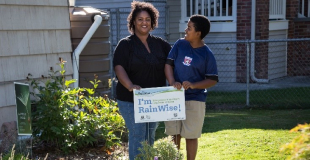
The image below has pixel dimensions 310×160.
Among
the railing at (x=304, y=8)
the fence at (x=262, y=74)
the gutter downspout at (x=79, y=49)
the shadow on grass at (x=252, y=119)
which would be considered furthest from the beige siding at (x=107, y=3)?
the gutter downspout at (x=79, y=49)

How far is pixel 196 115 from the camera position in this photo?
5148 millimetres

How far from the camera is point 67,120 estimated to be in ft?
19.9

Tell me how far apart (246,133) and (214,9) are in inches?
250

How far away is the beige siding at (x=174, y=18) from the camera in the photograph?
14164 millimetres

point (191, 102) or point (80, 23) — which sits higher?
point (80, 23)

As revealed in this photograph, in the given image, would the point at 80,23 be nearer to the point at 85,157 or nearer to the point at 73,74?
the point at 73,74

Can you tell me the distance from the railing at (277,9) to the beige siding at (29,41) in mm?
7943

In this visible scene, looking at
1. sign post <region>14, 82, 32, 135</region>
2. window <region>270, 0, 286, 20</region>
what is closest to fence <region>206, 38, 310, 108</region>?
window <region>270, 0, 286, 20</region>

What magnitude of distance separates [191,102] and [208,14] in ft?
27.6

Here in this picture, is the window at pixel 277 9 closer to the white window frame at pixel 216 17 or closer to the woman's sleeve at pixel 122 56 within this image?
the white window frame at pixel 216 17

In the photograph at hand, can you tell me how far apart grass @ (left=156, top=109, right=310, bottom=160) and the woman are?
1.38 m

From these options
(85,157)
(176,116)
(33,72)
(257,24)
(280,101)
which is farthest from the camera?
(257,24)

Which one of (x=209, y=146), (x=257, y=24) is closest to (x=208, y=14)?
(x=257, y=24)

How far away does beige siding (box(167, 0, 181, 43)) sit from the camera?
14164 millimetres
